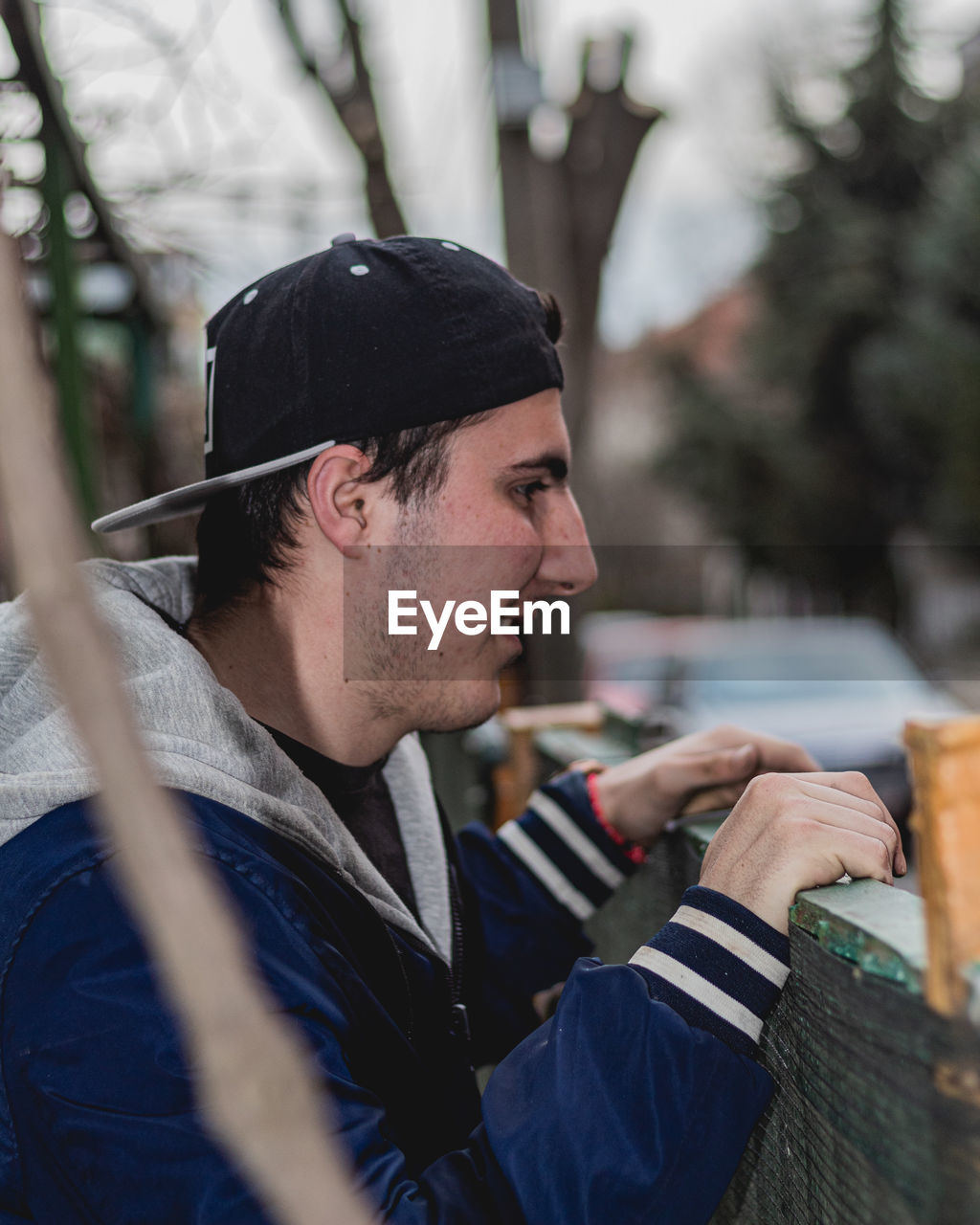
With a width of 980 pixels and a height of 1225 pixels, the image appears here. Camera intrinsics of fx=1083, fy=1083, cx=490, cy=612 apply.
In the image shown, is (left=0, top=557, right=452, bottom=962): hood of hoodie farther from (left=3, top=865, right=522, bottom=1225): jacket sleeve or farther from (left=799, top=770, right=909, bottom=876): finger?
(left=799, top=770, right=909, bottom=876): finger

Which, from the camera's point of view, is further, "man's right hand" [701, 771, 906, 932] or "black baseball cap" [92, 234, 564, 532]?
"black baseball cap" [92, 234, 564, 532]

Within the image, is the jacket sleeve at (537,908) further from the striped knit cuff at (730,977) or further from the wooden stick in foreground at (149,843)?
the wooden stick in foreground at (149,843)

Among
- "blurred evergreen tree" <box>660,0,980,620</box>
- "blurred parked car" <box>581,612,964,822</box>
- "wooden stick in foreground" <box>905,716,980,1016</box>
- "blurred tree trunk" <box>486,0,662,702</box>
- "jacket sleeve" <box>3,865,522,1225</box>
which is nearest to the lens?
"wooden stick in foreground" <box>905,716,980,1016</box>

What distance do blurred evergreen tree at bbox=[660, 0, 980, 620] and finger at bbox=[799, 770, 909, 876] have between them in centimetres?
1883

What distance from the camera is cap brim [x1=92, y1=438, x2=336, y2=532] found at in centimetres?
143

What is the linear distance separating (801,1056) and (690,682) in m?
6.87

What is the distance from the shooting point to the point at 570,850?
1.78m

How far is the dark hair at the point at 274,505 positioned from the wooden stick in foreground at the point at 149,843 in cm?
97

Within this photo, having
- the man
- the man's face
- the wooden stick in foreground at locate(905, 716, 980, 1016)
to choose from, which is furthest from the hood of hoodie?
the wooden stick in foreground at locate(905, 716, 980, 1016)

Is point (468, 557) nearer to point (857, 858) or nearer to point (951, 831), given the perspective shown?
point (857, 858)

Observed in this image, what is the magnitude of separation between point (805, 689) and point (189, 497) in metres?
6.29

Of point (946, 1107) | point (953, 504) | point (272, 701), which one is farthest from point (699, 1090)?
point (953, 504)

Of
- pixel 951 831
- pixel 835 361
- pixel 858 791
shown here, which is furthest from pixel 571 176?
pixel 835 361

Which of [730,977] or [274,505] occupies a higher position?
[274,505]
